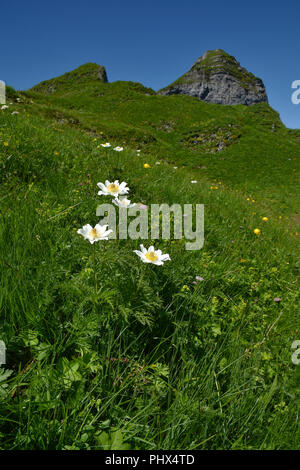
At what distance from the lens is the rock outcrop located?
87250mm

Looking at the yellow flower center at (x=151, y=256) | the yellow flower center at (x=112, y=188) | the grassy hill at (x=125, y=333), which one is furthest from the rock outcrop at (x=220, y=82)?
the yellow flower center at (x=151, y=256)

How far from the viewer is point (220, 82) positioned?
87562 millimetres

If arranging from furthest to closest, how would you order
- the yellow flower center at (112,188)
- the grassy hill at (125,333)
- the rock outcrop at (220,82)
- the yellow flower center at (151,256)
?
the rock outcrop at (220,82)
the yellow flower center at (112,188)
the yellow flower center at (151,256)
the grassy hill at (125,333)

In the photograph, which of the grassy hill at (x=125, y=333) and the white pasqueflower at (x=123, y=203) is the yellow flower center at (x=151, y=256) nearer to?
the grassy hill at (x=125, y=333)

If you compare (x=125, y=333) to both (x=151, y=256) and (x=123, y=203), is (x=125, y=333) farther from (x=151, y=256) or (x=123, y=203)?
(x=123, y=203)

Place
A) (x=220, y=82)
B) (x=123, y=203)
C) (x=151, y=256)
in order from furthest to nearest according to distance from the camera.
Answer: (x=220, y=82)
(x=123, y=203)
(x=151, y=256)

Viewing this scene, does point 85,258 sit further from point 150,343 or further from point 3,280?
point 150,343

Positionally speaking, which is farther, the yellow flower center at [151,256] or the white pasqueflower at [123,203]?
the white pasqueflower at [123,203]

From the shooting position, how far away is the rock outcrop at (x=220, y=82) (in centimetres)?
8725

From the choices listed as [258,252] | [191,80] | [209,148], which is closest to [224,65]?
[191,80]

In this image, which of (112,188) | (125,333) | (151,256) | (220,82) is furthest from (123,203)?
(220,82)

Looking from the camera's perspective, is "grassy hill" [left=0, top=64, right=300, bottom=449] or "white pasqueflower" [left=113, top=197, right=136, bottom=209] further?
"white pasqueflower" [left=113, top=197, right=136, bottom=209]

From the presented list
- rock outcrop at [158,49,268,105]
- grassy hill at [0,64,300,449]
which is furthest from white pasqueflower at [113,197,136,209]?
rock outcrop at [158,49,268,105]

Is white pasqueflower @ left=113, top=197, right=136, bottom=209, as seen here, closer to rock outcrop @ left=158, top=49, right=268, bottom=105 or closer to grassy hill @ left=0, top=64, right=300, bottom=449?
grassy hill @ left=0, top=64, right=300, bottom=449
